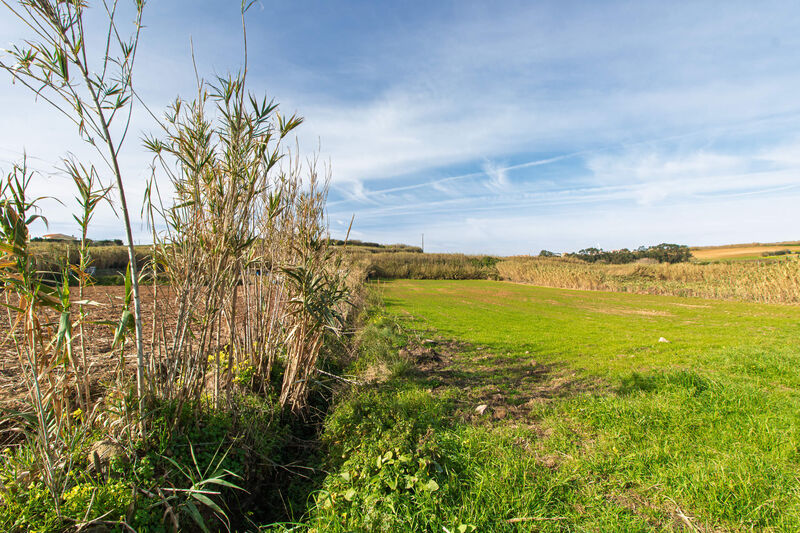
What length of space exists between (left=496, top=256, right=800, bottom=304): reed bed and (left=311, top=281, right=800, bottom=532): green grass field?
1198 centimetres

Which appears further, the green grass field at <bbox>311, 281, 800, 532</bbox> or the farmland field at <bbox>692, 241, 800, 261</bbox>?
the farmland field at <bbox>692, 241, 800, 261</bbox>

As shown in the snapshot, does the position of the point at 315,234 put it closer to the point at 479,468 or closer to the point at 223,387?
the point at 223,387

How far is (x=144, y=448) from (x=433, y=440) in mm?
2099

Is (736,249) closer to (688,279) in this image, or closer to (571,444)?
(688,279)

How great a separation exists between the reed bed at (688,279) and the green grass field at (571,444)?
11978mm

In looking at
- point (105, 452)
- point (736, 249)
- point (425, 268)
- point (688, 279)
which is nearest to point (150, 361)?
point (105, 452)

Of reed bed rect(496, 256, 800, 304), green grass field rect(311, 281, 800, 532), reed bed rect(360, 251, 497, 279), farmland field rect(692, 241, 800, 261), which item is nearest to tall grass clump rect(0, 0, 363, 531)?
green grass field rect(311, 281, 800, 532)

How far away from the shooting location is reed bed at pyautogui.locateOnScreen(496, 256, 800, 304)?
46.4 ft

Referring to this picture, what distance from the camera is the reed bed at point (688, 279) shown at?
1415 cm

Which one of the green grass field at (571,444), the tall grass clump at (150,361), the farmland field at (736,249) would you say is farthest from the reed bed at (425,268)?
the tall grass clump at (150,361)

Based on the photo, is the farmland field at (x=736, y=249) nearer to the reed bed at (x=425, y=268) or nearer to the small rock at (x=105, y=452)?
the reed bed at (x=425, y=268)

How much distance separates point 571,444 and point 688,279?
26.0 m

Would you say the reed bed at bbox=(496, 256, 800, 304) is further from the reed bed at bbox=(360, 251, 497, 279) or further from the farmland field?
the farmland field

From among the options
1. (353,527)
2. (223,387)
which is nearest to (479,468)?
(353,527)
